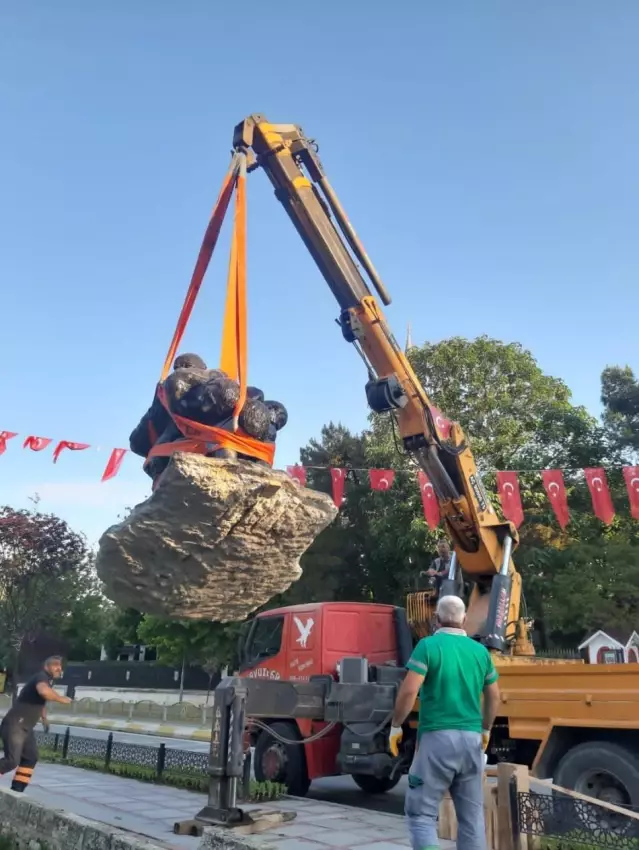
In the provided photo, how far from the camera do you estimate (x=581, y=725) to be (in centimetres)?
620

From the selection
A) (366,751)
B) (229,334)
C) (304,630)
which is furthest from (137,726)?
(229,334)

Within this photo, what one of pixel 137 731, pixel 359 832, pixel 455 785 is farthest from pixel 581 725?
pixel 137 731

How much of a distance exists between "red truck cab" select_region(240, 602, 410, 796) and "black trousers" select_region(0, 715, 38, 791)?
2513mm

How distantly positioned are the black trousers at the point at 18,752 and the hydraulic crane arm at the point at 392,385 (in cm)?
481

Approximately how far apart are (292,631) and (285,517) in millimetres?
3789

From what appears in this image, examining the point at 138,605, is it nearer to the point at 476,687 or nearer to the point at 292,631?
the point at 476,687

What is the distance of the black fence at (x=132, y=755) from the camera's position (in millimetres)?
8719

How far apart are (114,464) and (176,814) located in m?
6.85

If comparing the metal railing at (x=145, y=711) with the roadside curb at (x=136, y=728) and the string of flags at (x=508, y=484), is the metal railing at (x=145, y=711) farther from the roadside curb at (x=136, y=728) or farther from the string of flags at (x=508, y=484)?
the string of flags at (x=508, y=484)

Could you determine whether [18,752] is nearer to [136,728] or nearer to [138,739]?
[138,739]

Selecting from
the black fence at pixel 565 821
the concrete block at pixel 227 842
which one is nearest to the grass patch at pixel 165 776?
the black fence at pixel 565 821

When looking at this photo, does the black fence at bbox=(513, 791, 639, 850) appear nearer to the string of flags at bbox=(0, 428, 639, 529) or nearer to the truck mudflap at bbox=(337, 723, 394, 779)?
the truck mudflap at bbox=(337, 723, 394, 779)

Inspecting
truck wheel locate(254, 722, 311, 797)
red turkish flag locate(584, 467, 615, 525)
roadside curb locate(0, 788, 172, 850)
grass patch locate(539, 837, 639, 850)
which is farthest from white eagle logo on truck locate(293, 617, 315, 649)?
red turkish flag locate(584, 467, 615, 525)

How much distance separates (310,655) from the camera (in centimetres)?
806
